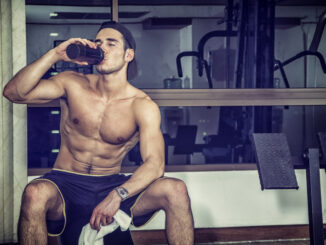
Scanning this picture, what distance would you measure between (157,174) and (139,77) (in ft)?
9.67

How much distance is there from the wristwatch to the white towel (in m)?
0.06

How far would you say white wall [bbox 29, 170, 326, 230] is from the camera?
3.05 meters

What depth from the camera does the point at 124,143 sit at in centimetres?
238

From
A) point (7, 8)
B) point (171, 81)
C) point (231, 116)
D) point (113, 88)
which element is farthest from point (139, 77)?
point (113, 88)

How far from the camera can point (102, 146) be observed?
2.35 meters

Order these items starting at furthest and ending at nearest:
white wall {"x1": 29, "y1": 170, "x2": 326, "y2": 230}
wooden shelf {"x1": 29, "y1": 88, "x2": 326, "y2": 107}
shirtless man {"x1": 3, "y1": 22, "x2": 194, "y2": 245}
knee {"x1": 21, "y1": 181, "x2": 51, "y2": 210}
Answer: white wall {"x1": 29, "y1": 170, "x2": 326, "y2": 230}, wooden shelf {"x1": 29, "y1": 88, "x2": 326, "y2": 107}, shirtless man {"x1": 3, "y1": 22, "x2": 194, "y2": 245}, knee {"x1": 21, "y1": 181, "x2": 51, "y2": 210}

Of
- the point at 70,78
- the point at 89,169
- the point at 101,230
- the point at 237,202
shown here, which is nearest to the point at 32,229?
the point at 101,230

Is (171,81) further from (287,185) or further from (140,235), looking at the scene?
(287,185)

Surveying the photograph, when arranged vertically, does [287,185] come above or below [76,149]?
below

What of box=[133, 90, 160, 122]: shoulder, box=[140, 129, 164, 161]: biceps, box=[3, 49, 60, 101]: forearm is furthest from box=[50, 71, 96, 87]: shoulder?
box=[140, 129, 164, 161]: biceps

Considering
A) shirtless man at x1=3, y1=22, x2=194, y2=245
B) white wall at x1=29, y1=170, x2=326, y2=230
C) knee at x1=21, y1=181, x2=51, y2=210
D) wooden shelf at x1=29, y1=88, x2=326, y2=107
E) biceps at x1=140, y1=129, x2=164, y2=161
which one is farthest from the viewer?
white wall at x1=29, y1=170, x2=326, y2=230

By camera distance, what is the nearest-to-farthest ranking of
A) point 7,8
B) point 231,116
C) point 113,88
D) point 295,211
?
point 113,88 < point 7,8 < point 295,211 < point 231,116

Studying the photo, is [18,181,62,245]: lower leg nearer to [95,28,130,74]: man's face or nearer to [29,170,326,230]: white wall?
[95,28,130,74]: man's face

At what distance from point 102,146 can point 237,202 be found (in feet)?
3.74
